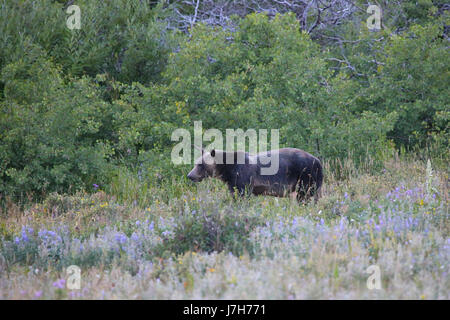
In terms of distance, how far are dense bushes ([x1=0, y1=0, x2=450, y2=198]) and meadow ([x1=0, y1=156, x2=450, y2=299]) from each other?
301 cm

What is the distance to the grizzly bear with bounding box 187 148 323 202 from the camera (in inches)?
385

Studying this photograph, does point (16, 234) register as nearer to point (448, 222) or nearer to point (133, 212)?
point (133, 212)

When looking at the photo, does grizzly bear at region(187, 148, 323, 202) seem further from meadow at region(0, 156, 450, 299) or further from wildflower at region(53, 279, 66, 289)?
wildflower at region(53, 279, 66, 289)

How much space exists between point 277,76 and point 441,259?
9.00m

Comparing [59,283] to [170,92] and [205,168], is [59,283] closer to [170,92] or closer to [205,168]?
[205,168]

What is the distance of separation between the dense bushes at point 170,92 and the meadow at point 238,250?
301 cm

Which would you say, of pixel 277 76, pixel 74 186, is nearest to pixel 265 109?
pixel 277 76

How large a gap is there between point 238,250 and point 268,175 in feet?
12.3

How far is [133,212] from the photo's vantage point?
348 inches

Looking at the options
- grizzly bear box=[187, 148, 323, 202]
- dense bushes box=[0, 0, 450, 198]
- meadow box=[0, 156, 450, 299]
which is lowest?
meadow box=[0, 156, 450, 299]

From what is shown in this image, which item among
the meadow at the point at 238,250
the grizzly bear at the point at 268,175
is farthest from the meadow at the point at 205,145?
the grizzly bear at the point at 268,175

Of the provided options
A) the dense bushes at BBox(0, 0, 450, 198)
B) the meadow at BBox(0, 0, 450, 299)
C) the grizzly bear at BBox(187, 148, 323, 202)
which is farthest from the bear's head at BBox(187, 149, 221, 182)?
the dense bushes at BBox(0, 0, 450, 198)

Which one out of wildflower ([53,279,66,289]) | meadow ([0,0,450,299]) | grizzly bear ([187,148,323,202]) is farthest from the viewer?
grizzly bear ([187,148,323,202])

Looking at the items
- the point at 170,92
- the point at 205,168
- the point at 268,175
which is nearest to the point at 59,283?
the point at 205,168
